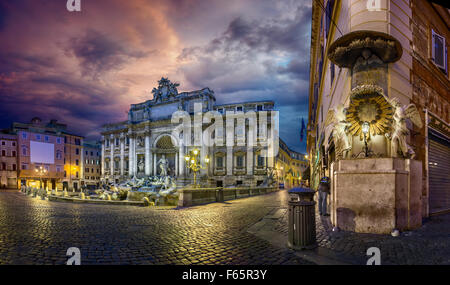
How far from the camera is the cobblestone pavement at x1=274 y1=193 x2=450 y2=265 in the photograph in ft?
14.6

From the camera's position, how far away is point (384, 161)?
22.5 feet

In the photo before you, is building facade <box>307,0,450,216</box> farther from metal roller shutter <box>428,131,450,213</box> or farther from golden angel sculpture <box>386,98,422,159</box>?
golden angel sculpture <box>386,98,422,159</box>

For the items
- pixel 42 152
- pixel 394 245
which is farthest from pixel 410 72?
pixel 42 152

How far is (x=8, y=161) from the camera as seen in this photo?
163 ft

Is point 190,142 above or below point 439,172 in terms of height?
above

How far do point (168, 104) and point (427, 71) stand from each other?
155ft

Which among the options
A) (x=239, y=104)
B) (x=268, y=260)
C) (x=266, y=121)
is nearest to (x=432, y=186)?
(x=268, y=260)

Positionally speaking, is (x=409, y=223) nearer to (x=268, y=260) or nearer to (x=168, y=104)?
(x=268, y=260)

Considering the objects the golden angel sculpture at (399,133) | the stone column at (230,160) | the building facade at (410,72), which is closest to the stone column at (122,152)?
the stone column at (230,160)

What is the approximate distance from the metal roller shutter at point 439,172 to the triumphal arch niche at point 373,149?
10.9ft

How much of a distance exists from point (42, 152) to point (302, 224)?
218 feet

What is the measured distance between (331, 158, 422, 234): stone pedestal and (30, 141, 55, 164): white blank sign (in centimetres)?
6502

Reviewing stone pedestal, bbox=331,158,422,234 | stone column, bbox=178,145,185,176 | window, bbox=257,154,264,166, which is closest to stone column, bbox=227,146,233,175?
window, bbox=257,154,264,166

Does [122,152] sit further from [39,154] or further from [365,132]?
[365,132]
